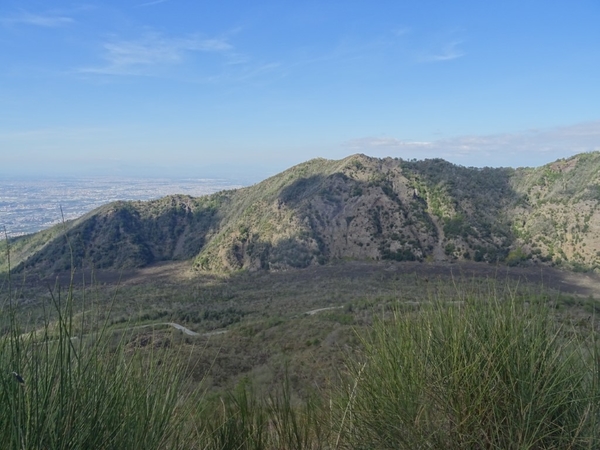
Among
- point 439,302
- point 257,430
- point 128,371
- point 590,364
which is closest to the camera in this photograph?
point 128,371

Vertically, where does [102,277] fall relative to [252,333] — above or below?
below

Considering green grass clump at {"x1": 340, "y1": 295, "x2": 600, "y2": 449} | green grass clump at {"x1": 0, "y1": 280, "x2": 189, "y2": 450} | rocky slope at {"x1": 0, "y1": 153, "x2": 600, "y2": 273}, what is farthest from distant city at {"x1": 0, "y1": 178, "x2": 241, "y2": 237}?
rocky slope at {"x1": 0, "y1": 153, "x2": 600, "y2": 273}

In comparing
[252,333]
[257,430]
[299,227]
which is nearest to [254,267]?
[299,227]

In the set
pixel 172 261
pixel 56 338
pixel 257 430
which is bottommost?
pixel 172 261

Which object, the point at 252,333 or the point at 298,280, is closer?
the point at 252,333

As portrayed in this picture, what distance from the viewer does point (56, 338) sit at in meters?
2.56

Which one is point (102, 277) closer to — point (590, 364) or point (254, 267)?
point (254, 267)

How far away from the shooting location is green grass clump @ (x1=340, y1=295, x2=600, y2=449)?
342cm

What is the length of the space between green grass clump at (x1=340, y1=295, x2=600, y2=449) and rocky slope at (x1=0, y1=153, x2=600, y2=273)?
4324 cm

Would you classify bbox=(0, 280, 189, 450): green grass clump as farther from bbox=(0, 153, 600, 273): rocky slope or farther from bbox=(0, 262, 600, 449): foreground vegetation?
bbox=(0, 153, 600, 273): rocky slope

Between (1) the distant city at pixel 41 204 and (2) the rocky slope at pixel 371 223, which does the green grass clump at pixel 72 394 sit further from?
(2) the rocky slope at pixel 371 223

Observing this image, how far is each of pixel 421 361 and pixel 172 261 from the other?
2333 inches

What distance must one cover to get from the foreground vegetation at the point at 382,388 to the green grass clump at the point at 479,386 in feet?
0.04

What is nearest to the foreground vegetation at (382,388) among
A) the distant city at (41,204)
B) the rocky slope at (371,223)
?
the distant city at (41,204)
